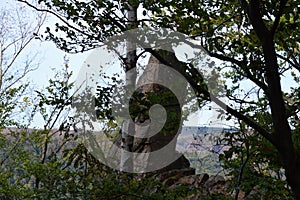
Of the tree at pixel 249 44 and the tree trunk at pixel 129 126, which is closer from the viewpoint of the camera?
the tree at pixel 249 44

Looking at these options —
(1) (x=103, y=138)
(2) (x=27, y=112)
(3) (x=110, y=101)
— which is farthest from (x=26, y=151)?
(3) (x=110, y=101)

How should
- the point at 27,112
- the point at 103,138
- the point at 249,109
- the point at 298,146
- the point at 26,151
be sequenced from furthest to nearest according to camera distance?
the point at 27,112, the point at 26,151, the point at 103,138, the point at 249,109, the point at 298,146

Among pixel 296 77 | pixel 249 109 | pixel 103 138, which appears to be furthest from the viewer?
pixel 103 138

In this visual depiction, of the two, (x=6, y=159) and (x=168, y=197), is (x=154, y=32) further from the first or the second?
(x=6, y=159)

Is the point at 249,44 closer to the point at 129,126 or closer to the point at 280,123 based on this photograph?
the point at 280,123

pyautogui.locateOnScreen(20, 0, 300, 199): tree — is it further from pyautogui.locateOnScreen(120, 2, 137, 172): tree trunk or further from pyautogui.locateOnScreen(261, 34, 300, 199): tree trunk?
pyautogui.locateOnScreen(120, 2, 137, 172): tree trunk

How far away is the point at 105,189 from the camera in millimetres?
3225

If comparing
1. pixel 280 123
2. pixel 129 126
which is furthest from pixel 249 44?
pixel 129 126

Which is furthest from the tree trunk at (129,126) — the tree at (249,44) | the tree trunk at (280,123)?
the tree trunk at (280,123)

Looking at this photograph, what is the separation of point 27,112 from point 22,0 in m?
7.51

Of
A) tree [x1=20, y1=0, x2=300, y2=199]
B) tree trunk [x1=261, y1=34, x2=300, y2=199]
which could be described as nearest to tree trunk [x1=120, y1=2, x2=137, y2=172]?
tree [x1=20, y1=0, x2=300, y2=199]

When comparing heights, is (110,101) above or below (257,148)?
above

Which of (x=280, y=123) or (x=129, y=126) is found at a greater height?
(x=129, y=126)

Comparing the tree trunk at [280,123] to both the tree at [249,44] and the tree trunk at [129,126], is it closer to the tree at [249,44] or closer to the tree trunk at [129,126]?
the tree at [249,44]
